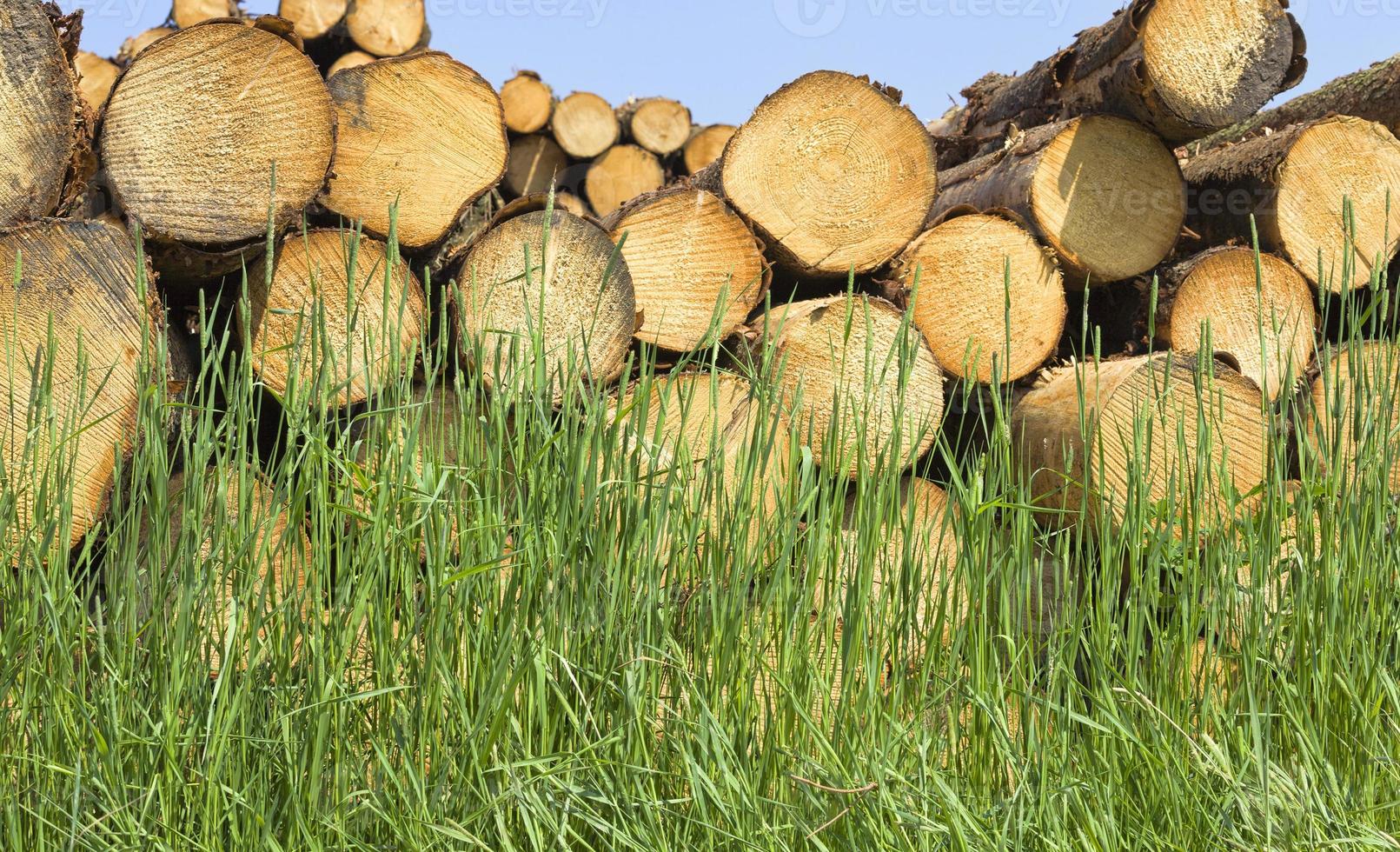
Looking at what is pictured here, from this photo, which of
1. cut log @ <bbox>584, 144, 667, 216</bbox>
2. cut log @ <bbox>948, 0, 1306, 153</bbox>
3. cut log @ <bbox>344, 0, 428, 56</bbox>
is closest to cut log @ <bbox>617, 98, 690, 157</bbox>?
cut log @ <bbox>584, 144, 667, 216</bbox>

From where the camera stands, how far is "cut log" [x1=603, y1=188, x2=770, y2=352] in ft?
7.52

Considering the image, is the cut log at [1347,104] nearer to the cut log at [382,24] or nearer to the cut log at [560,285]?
the cut log at [560,285]

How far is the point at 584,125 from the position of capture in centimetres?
591

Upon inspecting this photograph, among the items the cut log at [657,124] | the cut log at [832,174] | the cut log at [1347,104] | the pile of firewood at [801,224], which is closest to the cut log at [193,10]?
the cut log at [657,124]

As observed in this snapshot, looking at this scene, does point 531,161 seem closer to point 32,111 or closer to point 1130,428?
point 32,111

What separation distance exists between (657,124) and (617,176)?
0.35m

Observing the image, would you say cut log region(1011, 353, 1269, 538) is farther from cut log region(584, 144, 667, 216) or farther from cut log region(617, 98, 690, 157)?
cut log region(617, 98, 690, 157)

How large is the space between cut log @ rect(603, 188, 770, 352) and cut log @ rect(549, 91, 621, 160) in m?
3.71

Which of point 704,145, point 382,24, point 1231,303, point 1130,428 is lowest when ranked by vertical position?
point 1130,428

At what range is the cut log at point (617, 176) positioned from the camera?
594 centimetres

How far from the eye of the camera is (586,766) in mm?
1183

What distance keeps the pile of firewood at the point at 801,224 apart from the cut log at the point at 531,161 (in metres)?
3.03

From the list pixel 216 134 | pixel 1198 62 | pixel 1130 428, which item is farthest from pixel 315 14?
pixel 1130 428

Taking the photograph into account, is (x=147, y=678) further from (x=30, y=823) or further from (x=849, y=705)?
(x=849, y=705)
